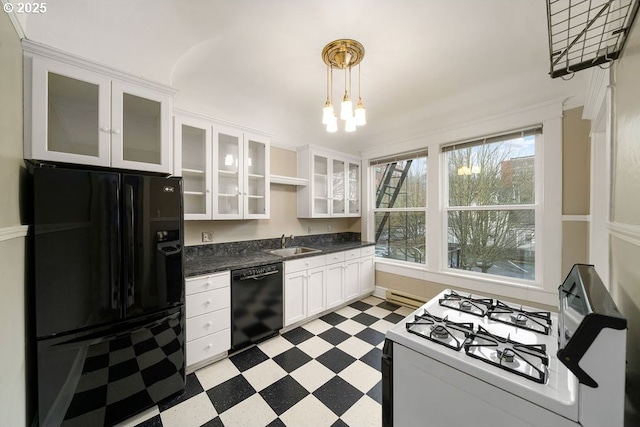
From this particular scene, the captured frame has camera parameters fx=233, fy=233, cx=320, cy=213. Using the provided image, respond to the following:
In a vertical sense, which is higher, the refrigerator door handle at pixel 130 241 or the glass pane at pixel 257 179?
the glass pane at pixel 257 179

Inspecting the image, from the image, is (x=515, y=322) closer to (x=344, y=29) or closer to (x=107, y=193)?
(x=344, y=29)

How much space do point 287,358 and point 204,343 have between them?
0.74 meters

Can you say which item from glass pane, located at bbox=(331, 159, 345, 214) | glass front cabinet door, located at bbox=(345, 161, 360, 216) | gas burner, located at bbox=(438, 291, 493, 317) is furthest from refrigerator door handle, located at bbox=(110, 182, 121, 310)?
glass front cabinet door, located at bbox=(345, 161, 360, 216)

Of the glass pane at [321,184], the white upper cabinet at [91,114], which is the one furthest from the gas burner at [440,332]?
the glass pane at [321,184]

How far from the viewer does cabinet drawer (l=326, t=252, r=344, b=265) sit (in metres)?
3.00

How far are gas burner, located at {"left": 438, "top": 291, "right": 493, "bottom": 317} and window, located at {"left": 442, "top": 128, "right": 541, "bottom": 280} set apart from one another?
1.59 metres

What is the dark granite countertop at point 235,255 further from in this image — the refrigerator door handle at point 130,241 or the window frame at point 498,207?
the window frame at point 498,207

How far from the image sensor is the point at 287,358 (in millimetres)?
2141

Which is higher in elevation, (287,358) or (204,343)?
(204,343)

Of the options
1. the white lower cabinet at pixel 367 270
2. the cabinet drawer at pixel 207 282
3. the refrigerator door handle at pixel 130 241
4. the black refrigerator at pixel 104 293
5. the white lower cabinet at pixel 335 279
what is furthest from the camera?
the white lower cabinet at pixel 367 270

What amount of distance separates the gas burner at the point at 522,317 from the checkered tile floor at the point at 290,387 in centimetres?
102

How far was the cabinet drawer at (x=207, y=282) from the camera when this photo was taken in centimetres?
189

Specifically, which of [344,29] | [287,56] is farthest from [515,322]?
[287,56]

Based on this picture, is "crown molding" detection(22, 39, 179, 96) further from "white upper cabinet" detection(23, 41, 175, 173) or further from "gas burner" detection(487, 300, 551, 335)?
"gas burner" detection(487, 300, 551, 335)
